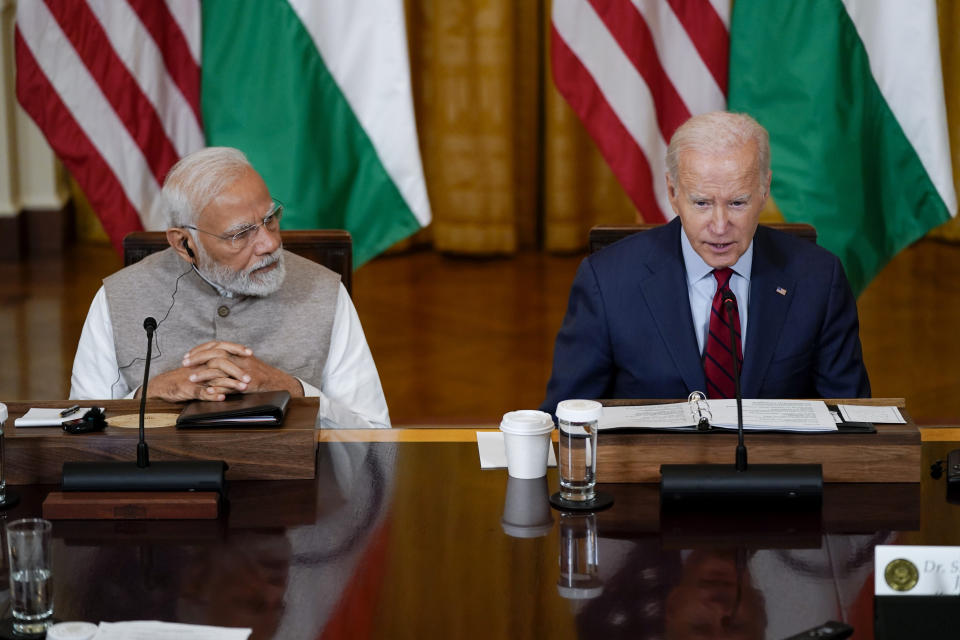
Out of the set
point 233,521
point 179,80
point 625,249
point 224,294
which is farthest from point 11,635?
point 179,80

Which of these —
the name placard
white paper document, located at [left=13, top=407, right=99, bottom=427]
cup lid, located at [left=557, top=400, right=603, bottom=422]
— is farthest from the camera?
white paper document, located at [left=13, top=407, right=99, bottom=427]

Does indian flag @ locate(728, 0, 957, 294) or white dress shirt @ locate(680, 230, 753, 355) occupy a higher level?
indian flag @ locate(728, 0, 957, 294)

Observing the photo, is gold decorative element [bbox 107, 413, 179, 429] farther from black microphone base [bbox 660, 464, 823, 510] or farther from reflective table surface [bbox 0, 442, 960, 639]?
black microphone base [bbox 660, 464, 823, 510]

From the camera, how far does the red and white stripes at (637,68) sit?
144 inches

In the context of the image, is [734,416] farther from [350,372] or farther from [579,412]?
[350,372]

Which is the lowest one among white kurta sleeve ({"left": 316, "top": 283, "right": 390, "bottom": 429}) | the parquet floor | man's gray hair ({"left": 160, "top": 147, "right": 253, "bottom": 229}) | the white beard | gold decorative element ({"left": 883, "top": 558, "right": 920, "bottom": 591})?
the parquet floor

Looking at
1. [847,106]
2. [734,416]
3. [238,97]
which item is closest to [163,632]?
[734,416]

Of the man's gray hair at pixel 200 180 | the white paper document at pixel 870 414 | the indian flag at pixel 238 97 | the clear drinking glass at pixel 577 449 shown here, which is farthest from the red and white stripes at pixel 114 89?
the white paper document at pixel 870 414

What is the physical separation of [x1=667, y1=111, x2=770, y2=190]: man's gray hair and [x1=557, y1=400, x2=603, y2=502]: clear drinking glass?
0.90 metres

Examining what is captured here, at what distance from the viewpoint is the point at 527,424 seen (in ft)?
7.01

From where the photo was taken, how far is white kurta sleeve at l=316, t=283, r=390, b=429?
9.61 feet

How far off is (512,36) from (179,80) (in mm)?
4032

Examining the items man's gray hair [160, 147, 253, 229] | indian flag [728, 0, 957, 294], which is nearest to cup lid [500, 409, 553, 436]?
man's gray hair [160, 147, 253, 229]

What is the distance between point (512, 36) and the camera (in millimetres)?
7469
